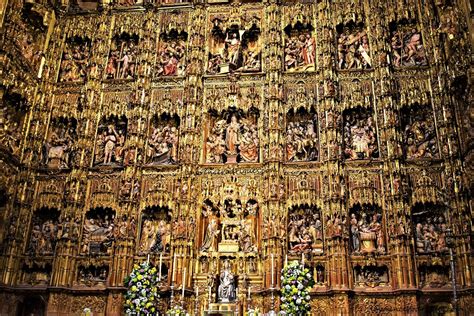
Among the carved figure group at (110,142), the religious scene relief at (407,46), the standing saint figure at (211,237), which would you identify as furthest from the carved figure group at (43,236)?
the religious scene relief at (407,46)

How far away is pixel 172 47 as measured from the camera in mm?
19172

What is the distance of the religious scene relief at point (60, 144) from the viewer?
58.0 feet

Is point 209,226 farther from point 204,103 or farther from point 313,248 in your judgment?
point 204,103

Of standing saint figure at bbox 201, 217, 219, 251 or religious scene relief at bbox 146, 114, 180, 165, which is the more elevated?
religious scene relief at bbox 146, 114, 180, 165

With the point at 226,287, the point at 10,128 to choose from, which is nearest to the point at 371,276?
the point at 226,287

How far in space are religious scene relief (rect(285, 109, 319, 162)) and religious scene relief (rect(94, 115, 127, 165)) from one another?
5.95 m

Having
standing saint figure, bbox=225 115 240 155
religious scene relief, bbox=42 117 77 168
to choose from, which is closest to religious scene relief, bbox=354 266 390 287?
standing saint figure, bbox=225 115 240 155

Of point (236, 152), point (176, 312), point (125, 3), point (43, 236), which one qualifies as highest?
point (125, 3)

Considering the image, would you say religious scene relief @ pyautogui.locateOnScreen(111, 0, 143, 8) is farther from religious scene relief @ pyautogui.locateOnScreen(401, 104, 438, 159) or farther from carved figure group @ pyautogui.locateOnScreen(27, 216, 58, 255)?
religious scene relief @ pyautogui.locateOnScreen(401, 104, 438, 159)

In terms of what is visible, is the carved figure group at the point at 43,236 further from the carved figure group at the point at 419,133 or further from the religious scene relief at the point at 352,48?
the carved figure group at the point at 419,133

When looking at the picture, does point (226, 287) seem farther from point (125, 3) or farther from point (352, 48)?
point (125, 3)

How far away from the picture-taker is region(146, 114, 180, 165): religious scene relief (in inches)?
685

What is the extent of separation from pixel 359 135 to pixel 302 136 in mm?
1938

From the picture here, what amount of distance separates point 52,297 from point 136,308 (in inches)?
126
